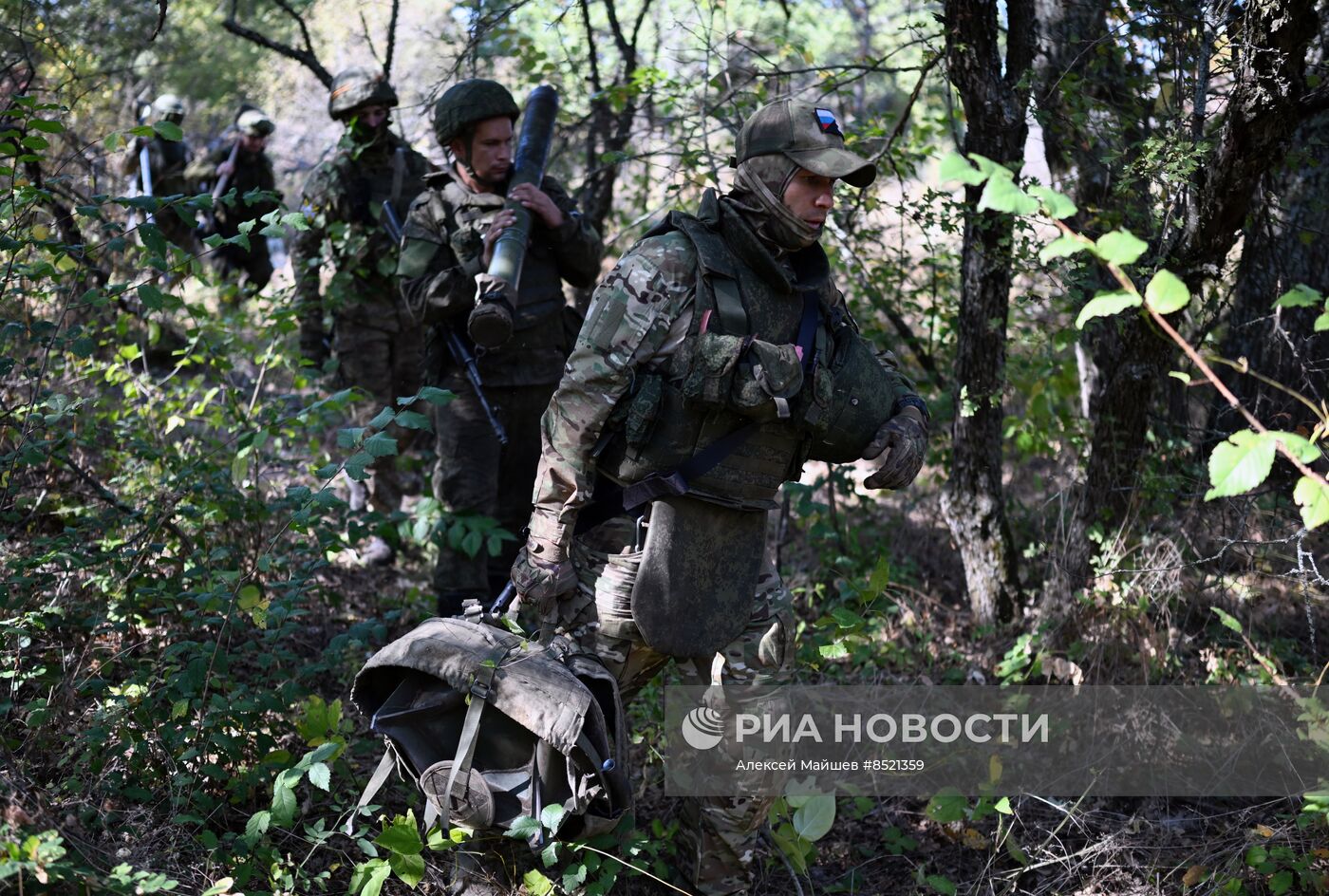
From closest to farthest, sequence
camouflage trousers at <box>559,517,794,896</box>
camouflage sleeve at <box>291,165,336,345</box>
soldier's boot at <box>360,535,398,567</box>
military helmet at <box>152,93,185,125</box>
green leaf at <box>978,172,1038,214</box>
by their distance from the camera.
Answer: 1. green leaf at <box>978,172,1038,214</box>
2. camouflage trousers at <box>559,517,794,896</box>
3. camouflage sleeve at <box>291,165,336,345</box>
4. soldier's boot at <box>360,535,398,567</box>
5. military helmet at <box>152,93,185,125</box>

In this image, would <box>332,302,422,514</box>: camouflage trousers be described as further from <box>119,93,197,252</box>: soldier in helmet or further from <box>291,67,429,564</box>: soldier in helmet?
<box>119,93,197,252</box>: soldier in helmet

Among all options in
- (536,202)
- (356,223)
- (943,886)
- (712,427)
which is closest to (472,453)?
(536,202)

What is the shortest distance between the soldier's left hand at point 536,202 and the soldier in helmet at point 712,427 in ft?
5.20

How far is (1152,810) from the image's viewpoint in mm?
4117

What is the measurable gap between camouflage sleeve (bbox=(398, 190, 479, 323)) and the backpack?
2.07 metres

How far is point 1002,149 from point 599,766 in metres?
3.00

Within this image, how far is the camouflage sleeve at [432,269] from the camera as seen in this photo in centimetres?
499

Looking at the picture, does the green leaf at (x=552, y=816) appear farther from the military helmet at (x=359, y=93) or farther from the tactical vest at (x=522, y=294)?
the military helmet at (x=359, y=93)

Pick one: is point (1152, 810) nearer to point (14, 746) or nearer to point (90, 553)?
point (14, 746)

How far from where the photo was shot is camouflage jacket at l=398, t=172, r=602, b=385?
5043mm

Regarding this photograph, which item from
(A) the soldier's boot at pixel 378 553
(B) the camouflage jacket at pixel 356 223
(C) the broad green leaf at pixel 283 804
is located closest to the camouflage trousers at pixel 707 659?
(C) the broad green leaf at pixel 283 804

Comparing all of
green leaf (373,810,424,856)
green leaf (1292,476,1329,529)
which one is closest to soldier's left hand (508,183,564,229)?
green leaf (373,810,424,856)

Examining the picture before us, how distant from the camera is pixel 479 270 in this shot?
5.00 m

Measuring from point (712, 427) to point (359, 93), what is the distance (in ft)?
12.2
